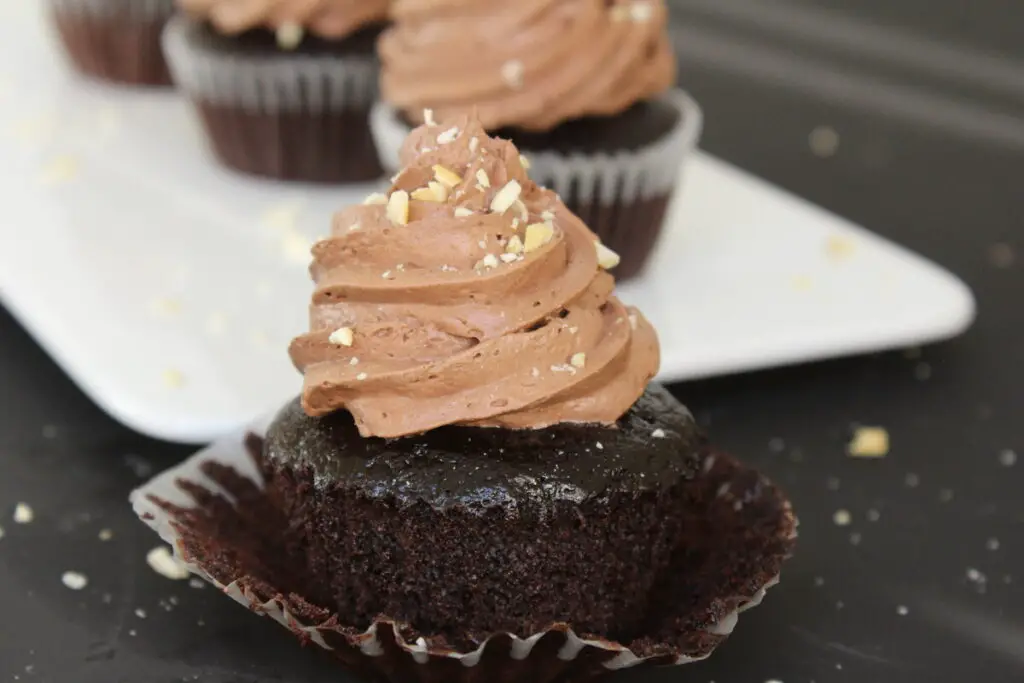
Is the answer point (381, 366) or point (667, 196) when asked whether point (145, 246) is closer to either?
point (667, 196)

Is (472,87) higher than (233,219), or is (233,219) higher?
(472,87)

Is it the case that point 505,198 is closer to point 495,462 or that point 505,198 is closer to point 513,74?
point 495,462

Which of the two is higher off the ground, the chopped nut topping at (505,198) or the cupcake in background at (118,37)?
the chopped nut topping at (505,198)

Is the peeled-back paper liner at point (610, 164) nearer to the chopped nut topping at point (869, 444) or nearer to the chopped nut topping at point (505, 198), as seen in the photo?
the chopped nut topping at point (869, 444)

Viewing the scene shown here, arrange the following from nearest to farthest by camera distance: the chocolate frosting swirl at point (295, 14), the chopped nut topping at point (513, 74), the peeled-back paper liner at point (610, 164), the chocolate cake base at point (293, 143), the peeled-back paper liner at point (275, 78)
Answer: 1. the chopped nut topping at point (513, 74)
2. the peeled-back paper liner at point (610, 164)
3. the chocolate frosting swirl at point (295, 14)
4. the peeled-back paper liner at point (275, 78)
5. the chocolate cake base at point (293, 143)

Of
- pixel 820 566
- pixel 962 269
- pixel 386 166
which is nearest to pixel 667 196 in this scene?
pixel 386 166

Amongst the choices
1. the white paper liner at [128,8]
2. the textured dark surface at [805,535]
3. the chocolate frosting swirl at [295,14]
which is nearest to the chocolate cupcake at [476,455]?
the textured dark surface at [805,535]
